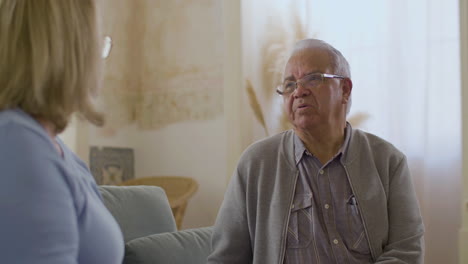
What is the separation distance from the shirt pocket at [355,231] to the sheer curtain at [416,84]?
1.52 meters

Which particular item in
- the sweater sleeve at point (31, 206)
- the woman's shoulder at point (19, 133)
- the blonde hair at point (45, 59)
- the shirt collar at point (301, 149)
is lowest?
the shirt collar at point (301, 149)

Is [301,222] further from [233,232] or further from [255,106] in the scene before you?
[255,106]

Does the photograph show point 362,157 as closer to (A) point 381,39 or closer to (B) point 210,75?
(A) point 381,39

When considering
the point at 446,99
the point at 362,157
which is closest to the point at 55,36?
the point at 362,157

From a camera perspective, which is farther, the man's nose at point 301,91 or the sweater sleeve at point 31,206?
the man's nose at point 301,91

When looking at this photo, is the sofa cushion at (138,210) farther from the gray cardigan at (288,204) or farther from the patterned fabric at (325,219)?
the patterned fabric at (325,219)

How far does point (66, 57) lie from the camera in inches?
41.5

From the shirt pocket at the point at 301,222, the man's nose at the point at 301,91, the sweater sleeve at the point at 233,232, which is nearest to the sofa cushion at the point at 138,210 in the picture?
the sweater sleeve at the point at 233,232

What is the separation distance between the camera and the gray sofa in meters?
2.05

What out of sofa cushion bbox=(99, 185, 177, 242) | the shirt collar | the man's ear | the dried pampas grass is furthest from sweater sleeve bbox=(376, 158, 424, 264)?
the dried pampas grass

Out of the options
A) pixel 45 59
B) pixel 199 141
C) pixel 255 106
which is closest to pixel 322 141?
pixel 45 59

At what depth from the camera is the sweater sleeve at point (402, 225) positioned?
78.4 inches

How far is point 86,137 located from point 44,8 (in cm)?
382

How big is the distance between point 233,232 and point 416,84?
1.88 metres
